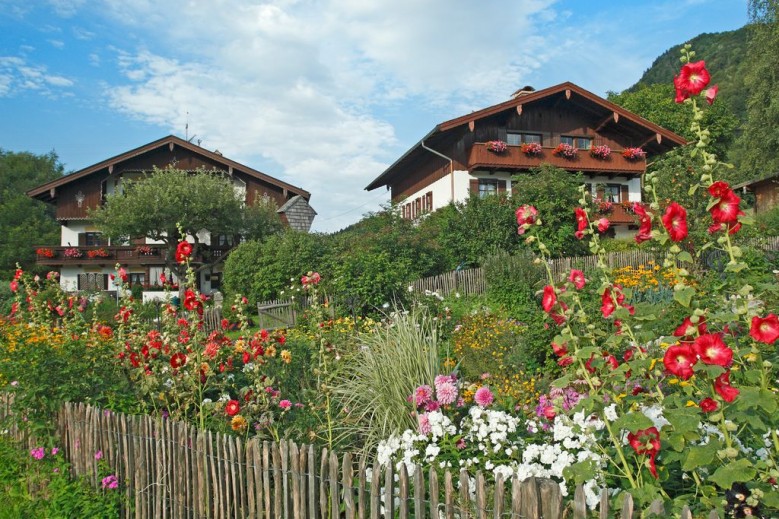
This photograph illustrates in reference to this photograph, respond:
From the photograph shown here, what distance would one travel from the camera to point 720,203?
2.20 meters

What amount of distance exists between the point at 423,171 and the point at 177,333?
24755 millimetres

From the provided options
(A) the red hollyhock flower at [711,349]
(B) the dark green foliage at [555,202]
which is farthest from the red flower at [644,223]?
(B) the dark green foliage at [555,202]

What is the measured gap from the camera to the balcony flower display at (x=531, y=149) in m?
24.4

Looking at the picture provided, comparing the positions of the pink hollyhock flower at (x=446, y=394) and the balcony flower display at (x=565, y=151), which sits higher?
the balcony flower display at (x=565, y=151)

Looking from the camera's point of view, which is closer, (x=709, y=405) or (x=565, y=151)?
(x=709, y=405)

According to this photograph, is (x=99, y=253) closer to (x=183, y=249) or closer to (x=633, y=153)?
(x=633, y=153)

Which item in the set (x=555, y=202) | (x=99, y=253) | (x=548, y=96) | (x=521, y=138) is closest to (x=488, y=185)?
(x=521, y=138)

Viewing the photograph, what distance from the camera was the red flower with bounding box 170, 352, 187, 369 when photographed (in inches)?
176

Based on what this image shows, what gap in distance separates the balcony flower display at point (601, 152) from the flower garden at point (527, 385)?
1921 cm

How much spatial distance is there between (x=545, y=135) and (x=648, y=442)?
25.1 meters

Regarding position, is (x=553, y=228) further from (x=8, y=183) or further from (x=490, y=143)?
(x=8, y=183)

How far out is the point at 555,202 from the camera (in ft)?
61.3

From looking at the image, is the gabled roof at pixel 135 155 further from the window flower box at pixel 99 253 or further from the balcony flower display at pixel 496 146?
the balcony flower display at pixel 496 146

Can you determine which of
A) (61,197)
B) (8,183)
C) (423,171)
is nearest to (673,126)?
(423,171)
